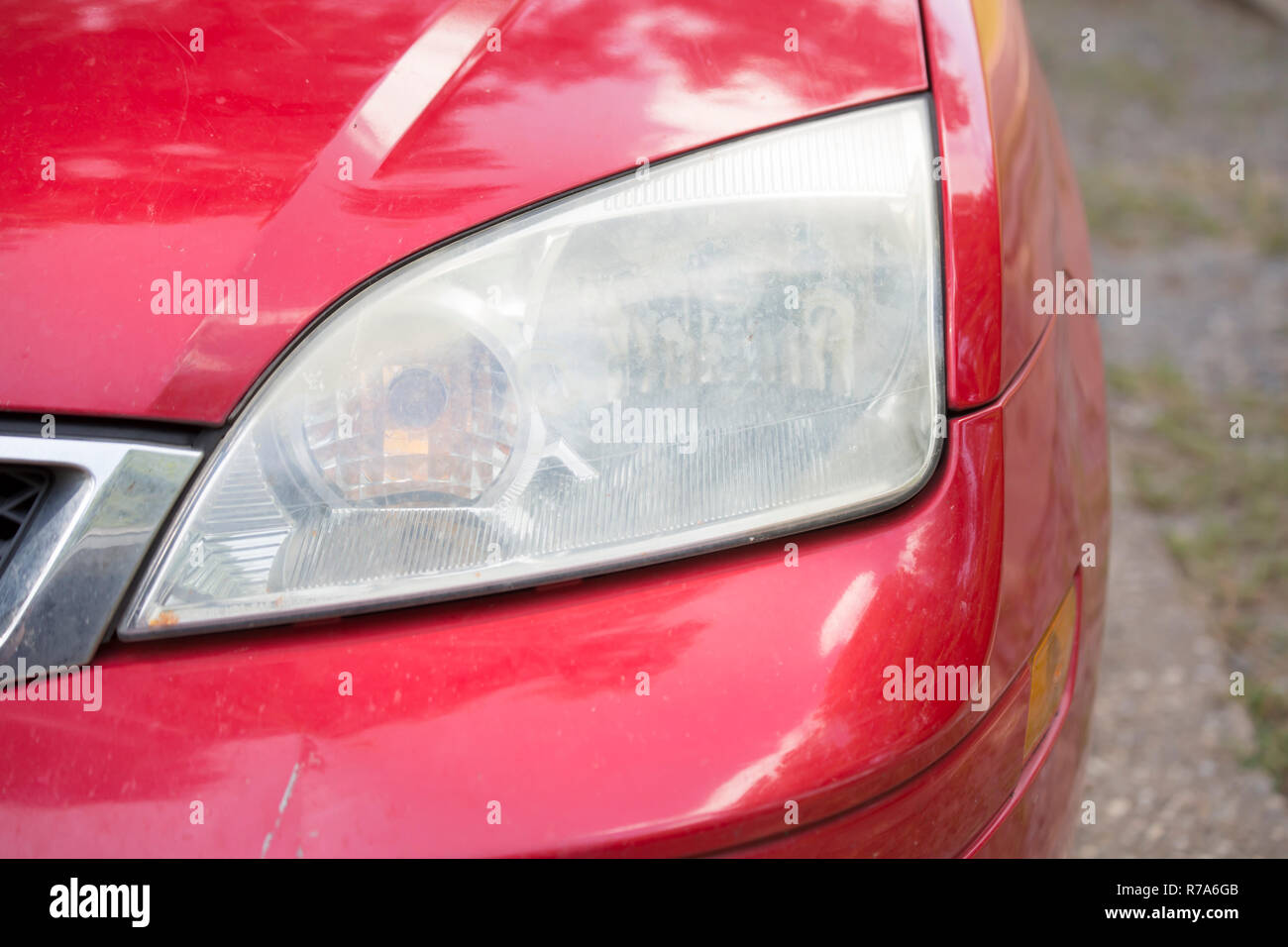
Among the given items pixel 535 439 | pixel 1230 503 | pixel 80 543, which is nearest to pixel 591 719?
pixel 535 439

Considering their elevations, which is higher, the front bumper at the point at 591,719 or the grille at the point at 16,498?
the grille at the point at 16,498

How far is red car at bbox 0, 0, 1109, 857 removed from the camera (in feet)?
3.01

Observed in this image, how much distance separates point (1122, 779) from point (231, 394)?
6.10 feet

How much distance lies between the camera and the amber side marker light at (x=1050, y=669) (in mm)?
1121

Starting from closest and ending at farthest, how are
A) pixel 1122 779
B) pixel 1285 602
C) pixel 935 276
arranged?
1. pixel 935 276
2. pixel 1122 779
3. pixel 1285 602

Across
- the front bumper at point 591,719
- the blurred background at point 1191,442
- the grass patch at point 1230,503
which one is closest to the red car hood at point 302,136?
the front bumper at point 591,719

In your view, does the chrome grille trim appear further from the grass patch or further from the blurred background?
the grass patch

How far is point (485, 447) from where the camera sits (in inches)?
41.3

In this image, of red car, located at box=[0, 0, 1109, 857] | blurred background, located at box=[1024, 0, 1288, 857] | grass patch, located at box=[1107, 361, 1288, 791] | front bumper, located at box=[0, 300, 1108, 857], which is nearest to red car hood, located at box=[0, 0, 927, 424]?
red car, located at box=[0, 0, 1109, 857]

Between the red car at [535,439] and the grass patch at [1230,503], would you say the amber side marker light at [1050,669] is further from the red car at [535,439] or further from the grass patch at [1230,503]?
the grass patch at [1230,503]

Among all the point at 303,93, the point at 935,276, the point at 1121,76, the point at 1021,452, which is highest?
the point at 1121,76
